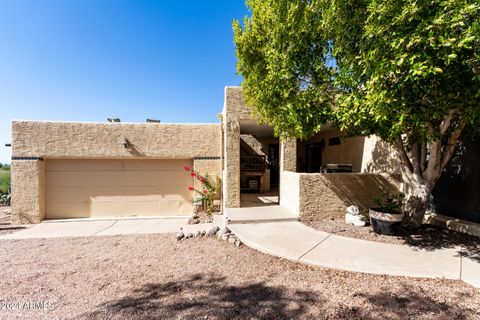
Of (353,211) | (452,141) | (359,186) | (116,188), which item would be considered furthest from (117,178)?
(452,141)

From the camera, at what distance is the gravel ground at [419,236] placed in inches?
166

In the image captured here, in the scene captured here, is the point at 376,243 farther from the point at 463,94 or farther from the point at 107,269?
the point at 107,269

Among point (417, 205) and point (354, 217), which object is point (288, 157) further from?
point (417, 205)

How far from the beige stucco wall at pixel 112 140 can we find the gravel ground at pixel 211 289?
419 centimetres

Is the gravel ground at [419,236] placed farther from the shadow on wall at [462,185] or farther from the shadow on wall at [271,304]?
the shadow on wall at [271,304]

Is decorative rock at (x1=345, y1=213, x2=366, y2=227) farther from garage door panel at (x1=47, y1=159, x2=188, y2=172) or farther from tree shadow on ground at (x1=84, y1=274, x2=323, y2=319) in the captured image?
garage door panel at (x1=47, y1=159, x2=188, y2=172)

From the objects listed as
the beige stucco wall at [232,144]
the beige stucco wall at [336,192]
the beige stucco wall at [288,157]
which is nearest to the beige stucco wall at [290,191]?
the beige stucco wall at [336,192]

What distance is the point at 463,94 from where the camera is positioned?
3127 millimetres

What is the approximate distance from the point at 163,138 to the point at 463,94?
823cm

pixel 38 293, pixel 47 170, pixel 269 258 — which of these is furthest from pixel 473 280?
pixel 47 170

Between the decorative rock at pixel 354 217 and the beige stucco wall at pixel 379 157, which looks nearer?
the decorative rock at pixel 354 217

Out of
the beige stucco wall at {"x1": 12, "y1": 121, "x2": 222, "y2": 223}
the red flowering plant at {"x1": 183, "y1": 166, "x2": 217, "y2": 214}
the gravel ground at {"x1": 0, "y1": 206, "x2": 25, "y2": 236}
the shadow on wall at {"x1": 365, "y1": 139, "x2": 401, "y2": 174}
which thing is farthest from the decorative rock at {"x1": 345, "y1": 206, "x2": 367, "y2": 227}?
the gravel ground at {"x1": 0, "y1": 206, "x2": 25, "y2": 236}

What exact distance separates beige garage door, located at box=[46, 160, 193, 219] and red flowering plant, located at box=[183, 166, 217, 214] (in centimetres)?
45

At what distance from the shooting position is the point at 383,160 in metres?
6.82
